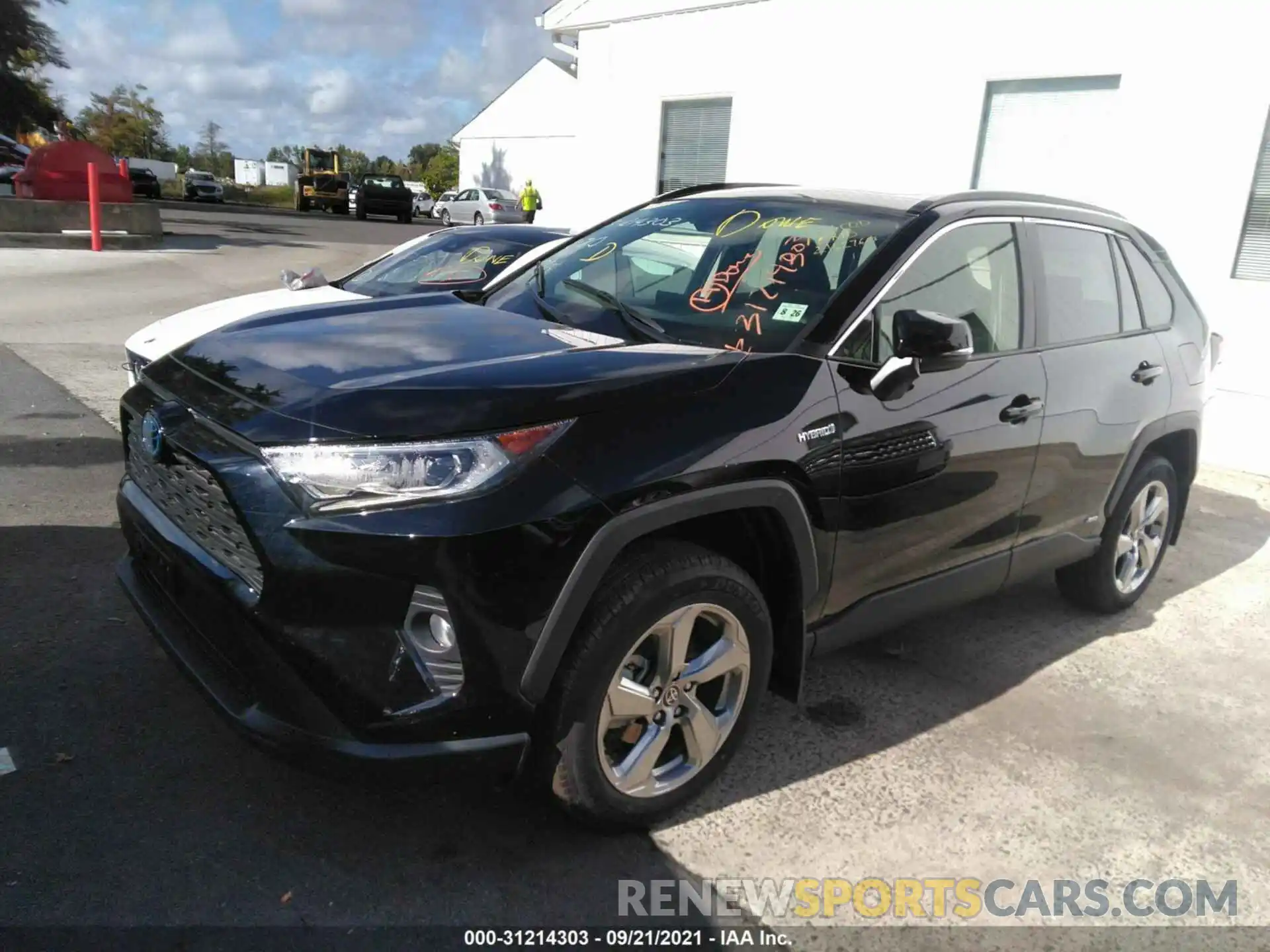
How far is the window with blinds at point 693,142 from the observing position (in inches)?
451

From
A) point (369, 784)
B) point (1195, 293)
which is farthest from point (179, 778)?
point (1195, 293)

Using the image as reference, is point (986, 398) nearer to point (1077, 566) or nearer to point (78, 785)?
point (1077, 566)

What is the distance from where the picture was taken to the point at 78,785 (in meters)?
2.85

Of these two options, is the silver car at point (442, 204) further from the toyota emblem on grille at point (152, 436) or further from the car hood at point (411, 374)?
the toyota emblem on grille at point (152, 436)

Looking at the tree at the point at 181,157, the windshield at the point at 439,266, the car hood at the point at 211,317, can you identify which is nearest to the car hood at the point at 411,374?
the car hood at the point at 211,317

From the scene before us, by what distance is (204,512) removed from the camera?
2.56m

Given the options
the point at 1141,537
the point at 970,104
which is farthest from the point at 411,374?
the point at 970,104

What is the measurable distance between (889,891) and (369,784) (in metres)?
1.43

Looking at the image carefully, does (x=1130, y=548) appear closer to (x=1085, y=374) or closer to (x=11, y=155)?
(x=1085, y=374)

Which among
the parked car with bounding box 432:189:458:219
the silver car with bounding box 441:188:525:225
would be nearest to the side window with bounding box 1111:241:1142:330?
the silver car with bounding box 441:188:525:225

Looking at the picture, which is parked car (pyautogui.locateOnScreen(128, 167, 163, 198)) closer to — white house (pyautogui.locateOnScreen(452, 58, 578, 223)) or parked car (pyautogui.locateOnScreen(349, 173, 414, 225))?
parked car (pyautogui.locateOnScreen(349, 173, 414, 225))

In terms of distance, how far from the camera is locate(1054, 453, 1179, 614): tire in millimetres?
4453

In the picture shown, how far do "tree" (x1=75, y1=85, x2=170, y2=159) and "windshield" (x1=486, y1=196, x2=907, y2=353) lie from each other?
79979mm

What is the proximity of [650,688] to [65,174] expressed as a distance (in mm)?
19391
